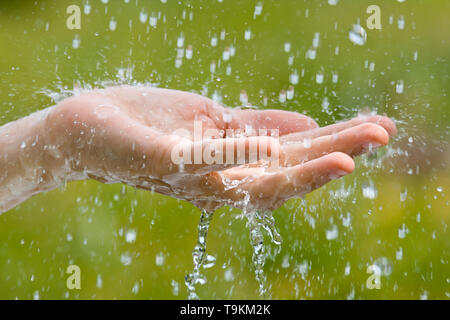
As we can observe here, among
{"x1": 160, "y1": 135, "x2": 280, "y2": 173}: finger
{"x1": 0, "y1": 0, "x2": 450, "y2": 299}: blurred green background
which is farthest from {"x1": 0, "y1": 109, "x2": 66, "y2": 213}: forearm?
{"x1": 0, "y1": 0, "x2": 450, "y2": 299}: blurred green background

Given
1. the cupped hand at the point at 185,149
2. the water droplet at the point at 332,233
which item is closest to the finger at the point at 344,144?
the cupped hand at the point at 185,149

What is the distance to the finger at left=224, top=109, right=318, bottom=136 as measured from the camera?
49.2 inches

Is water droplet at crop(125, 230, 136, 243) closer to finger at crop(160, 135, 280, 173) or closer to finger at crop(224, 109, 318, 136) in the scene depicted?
finger at crop(224, 109, 318, 136)

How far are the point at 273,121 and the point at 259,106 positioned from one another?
50.3 inches

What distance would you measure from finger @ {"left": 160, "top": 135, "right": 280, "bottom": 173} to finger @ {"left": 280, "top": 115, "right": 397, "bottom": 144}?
1.05 ft

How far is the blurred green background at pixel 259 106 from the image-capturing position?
8.15ft

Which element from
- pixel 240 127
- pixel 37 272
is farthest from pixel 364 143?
pixel 37 272

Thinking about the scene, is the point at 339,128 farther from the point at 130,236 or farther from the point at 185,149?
the point at 130,236

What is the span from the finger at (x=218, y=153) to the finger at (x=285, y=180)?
0.08 meters

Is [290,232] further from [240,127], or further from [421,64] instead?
[240,127]

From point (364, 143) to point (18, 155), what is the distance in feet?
2.32

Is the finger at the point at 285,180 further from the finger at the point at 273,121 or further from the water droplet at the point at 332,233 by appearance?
the water droplet at the point at 332,233

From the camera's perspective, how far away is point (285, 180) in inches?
35.1

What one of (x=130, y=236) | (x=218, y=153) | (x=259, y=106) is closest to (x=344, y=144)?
(x=218, y=153)
